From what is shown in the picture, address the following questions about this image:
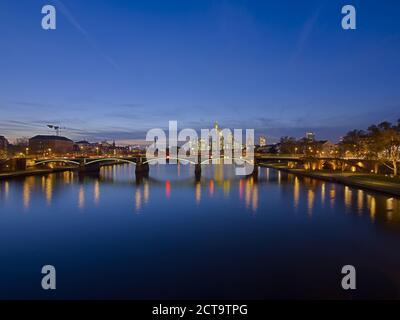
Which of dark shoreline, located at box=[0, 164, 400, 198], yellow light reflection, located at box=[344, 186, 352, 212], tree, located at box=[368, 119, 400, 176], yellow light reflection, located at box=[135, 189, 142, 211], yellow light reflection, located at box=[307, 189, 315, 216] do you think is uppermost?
tree, located at box=[368, 119, 400, 176]

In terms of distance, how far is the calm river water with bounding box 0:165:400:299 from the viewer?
9.67m

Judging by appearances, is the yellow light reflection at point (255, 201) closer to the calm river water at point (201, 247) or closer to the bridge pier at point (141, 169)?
the calm river water at point (201, 247)

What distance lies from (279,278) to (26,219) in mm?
16074

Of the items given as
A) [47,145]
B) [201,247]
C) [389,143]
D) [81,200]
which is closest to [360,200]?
[389,143]

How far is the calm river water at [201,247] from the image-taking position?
9.67 meters

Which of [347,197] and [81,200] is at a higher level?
[347,197]

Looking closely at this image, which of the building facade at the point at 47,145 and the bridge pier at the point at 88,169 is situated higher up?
the building facade at the point at 47,145

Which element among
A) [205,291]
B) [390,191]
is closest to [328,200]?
[390,191]

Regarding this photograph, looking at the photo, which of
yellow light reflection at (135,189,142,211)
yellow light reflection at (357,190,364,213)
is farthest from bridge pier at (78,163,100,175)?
yellow light reflection at (357,190,364,213)

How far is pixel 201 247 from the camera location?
1400 centimetres

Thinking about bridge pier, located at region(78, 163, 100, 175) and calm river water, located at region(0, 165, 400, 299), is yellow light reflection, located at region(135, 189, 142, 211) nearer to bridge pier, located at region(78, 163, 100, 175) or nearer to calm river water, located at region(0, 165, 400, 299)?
calm river water, located at region(0, 165, 400, 299)

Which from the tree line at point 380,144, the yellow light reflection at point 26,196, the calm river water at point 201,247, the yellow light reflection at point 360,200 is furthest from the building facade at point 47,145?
the yellow light reflection at point 360,200

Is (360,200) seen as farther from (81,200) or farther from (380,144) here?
(81,200)
